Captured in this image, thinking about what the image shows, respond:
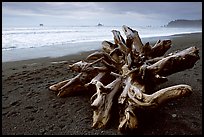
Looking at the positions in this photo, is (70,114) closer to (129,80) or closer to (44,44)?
(129,80)

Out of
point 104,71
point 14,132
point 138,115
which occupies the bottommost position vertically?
point 14,132

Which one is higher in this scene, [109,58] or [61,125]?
[109,58]

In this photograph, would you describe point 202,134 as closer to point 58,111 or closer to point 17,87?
point 58,111

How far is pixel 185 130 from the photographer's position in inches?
107

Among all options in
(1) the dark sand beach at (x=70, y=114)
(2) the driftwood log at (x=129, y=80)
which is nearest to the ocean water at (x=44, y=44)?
(1) the dark sand beach at (x=70, y=114)

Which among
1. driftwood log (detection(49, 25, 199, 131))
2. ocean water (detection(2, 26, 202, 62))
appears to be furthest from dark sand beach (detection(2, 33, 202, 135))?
ocean water (detection(2, 26, 202, 62))

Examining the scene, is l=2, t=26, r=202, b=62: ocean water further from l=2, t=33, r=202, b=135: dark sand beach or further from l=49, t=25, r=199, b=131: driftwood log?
l=49, t=25, r=199, b=131: driftwood log

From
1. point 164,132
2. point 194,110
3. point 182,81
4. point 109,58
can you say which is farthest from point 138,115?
point 182,81

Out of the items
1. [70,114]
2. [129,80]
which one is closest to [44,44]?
[70,114]

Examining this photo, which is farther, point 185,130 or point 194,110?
point 194,110

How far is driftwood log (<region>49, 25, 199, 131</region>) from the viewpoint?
107 inches

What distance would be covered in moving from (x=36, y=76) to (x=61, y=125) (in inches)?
102

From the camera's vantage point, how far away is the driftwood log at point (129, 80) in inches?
107

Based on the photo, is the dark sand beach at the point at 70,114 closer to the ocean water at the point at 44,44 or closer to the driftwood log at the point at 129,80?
the driftwood log at the point at 129,80
